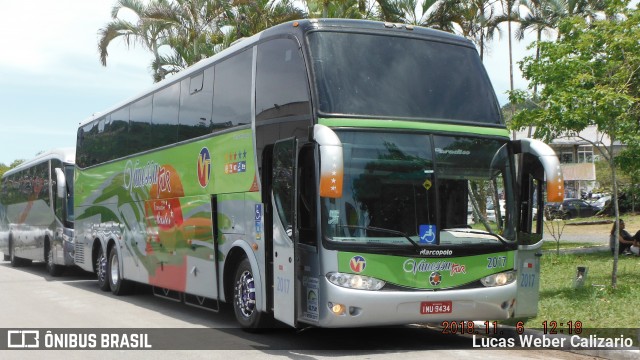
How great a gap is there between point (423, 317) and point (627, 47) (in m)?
7.25

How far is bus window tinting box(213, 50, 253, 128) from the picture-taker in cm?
1162

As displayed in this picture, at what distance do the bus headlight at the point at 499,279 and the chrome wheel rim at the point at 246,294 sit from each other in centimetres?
313

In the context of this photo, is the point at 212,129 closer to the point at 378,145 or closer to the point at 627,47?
the point at 378,145

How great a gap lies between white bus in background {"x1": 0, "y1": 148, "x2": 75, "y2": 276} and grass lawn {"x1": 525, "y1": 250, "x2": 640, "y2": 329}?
12611 mm

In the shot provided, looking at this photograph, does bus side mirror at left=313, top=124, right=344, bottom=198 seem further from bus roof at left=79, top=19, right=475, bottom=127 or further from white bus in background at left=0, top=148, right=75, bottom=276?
white bus in background at left=0, top=148, right=75, bottom=276

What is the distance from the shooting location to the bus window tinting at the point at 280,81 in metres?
10.1

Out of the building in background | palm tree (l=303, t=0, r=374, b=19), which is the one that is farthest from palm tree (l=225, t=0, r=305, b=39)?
the building in background

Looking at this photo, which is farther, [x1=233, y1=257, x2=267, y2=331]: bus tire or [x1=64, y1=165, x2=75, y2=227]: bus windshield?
[x1=64, y1=165, x2=75, y2=227]: bus windshield

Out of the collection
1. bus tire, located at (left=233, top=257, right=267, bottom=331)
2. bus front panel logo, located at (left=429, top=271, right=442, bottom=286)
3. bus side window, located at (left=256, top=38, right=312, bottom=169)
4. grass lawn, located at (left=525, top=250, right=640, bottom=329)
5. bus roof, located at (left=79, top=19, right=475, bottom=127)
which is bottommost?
grass lawn, located at (left=525, top=250, right=640, bottom=329)

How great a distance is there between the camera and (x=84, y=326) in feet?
40.9

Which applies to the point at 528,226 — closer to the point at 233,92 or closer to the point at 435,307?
the point at 435,307

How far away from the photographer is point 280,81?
418 inches

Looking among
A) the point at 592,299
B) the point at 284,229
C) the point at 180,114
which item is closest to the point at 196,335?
the point at 284,229
